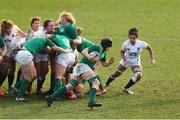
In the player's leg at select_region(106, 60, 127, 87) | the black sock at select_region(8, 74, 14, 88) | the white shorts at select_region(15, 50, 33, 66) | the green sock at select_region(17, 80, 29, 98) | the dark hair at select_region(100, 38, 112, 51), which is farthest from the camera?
the player's leg at select_region(106, 60, 127, 87)

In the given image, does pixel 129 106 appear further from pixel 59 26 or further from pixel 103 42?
pixel 59 26

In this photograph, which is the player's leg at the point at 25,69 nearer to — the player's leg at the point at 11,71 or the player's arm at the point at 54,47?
the player's arm at the point at 54,47

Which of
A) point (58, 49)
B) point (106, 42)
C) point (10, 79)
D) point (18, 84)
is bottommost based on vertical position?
point (18, 84)

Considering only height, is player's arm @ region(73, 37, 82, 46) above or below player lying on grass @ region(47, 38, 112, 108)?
above

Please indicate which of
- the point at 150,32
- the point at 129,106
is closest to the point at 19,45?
the point at 129,106

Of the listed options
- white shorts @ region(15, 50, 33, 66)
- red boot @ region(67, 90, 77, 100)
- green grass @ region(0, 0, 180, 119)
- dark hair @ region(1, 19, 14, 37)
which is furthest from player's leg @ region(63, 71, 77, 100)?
dark hair @ region(1, 19, 14, 37)

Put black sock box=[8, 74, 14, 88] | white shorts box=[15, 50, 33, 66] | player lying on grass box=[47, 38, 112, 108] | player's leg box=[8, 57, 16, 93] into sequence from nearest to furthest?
player lying on grass box=[47, 38, 112, 108]
white shorts box=[15, 50, 33, 66]
player's leg box=[8, 57, 16, 93]
black sock box=[8, 74, 14, 88]

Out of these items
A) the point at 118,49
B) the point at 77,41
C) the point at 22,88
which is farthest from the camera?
the point at 118,49

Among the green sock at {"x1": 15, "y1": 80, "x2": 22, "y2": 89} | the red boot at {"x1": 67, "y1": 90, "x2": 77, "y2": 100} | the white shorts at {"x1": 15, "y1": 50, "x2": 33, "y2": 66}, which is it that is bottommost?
the red boot at {"x1": 67, "y1": 90, "x2": 77, "y2": 100}

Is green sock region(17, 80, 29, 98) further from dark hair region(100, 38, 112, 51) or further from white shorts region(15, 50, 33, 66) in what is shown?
dark hair region(100, 38, 112, 51)

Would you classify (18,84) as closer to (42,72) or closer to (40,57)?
(42,72)

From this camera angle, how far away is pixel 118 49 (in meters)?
19.6

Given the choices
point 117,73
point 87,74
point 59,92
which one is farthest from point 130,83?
point 59,92

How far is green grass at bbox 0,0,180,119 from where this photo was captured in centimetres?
1255
